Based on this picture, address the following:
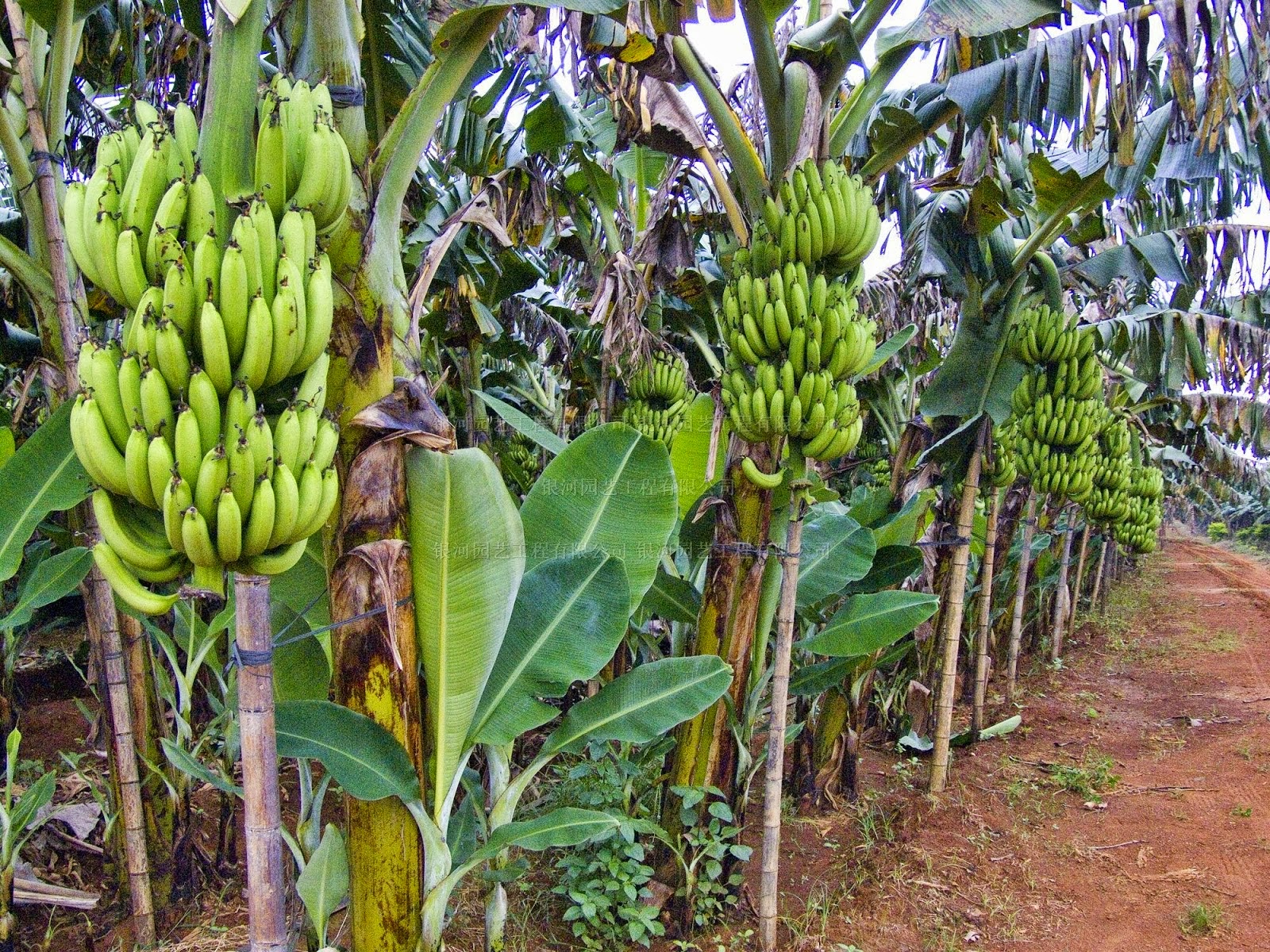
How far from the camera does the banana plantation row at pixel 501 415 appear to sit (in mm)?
1472

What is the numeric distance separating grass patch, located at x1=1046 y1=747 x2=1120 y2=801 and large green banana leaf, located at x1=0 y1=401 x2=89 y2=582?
16.5 ft

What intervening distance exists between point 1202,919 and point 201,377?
3.97 m

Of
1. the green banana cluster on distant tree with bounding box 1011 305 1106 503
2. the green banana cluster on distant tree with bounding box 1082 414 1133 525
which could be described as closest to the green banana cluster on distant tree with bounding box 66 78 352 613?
the green banana cluster on distant tree with bounding box 1011 305 1106 503

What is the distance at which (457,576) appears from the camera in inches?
80.9

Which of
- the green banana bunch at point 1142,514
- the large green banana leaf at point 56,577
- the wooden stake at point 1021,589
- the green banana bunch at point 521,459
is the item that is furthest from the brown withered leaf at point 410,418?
the green banana bunch at point 1142,514

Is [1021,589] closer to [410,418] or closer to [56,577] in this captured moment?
[410,418]

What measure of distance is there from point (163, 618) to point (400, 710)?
2.08 metres

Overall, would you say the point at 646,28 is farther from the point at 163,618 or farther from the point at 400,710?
the point at 163,618

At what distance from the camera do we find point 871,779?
4.60 meters

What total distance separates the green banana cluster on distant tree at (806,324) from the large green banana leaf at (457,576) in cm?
93

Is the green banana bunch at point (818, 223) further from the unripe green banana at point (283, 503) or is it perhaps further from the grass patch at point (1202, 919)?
the grass patch at point (1202, 919)

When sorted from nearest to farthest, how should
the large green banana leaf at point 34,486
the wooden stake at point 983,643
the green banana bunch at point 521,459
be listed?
the large green banana leaf at point 34,486, the wooden stake at point 983,643, the green banana bunch at point 521,459

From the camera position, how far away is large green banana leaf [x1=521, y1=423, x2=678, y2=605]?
2.66m

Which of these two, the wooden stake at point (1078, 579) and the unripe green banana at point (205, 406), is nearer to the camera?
the unripe green banana at point (205, 406)
